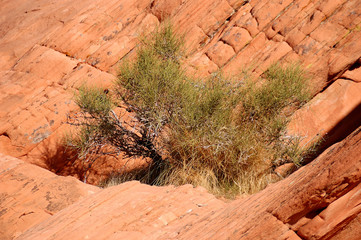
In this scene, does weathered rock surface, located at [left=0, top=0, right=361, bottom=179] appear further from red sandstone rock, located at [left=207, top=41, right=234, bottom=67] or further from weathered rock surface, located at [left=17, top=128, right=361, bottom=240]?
weathered rock surface, located at [left=17, top=128, right=361, bottom=240]

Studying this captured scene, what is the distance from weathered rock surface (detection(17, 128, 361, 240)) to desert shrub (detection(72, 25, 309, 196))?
4.67 ft

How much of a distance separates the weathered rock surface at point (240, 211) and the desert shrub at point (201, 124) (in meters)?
1.42

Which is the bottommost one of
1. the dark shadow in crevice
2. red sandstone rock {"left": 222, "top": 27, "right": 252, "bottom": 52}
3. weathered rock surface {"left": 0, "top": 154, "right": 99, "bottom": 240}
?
the dark shadow in crevice

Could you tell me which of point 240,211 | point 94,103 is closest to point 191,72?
point 94,103

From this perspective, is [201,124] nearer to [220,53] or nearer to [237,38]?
[220,53]

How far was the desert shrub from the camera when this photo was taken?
21.6 feet

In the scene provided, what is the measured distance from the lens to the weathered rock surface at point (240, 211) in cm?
268

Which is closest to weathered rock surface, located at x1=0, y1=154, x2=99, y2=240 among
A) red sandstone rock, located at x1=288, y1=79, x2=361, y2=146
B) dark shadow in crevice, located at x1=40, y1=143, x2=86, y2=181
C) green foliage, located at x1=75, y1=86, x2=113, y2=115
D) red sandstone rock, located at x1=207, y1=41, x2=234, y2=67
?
green foliage, located at x1=75, y1=86, x2=113, y2=115

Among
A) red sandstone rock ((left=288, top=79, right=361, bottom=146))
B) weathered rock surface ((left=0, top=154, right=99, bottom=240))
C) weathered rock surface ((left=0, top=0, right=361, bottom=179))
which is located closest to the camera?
weathered rock surface ((left=0, top=154, right=99, bottom=240))

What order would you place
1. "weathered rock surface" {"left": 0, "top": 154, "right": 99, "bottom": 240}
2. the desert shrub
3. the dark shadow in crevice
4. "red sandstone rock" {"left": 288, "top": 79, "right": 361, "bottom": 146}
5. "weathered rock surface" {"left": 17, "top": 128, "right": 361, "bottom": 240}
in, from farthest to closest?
1. the dark shadow in crevice
2. "red sandstone rock" {"left": 288, "top": 79, "right": 361, "bottom": 146}
3. the desert shrub
4. "weathered rock surface" {"left": 0, "top": 154, "right": 99, "bottom": 240}
5. "weathered rock surface" {"left": 17, "top": 128, "right": 361, "bottom": 240}

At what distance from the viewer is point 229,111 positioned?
7.13 m

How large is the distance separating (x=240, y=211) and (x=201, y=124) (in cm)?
329

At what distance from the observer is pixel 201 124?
6.81 metres

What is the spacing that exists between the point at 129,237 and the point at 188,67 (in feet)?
18.0
